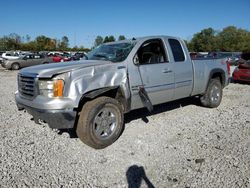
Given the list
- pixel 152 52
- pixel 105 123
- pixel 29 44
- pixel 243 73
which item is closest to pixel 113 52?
pixel 152 52

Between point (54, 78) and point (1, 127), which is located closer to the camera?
point (54, 78)

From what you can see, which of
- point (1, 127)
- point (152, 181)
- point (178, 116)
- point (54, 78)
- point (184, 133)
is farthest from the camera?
point (178, 116)

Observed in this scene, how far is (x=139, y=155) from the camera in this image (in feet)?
13.5

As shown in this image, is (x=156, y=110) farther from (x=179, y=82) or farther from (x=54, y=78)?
(x=54, y=78)

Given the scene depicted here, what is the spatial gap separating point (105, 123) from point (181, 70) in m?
2.32

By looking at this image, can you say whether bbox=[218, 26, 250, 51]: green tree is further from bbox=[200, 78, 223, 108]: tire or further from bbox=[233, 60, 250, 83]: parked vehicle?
bbox=[200, 78, 223, 108]: tire

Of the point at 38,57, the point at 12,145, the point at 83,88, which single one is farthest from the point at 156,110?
the point at 38,57

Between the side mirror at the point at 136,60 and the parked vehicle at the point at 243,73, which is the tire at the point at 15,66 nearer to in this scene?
the parked vehicle at the point at 243,73

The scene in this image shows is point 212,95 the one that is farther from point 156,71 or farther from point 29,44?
point 29,44

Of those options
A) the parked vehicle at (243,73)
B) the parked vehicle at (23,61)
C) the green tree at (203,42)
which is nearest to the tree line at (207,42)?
the green tree at (203,42)

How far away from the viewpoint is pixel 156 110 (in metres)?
6.85

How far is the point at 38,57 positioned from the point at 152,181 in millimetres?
22899

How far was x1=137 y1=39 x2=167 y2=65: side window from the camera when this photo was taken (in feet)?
17.1

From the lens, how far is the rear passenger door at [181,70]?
566 centimetres
